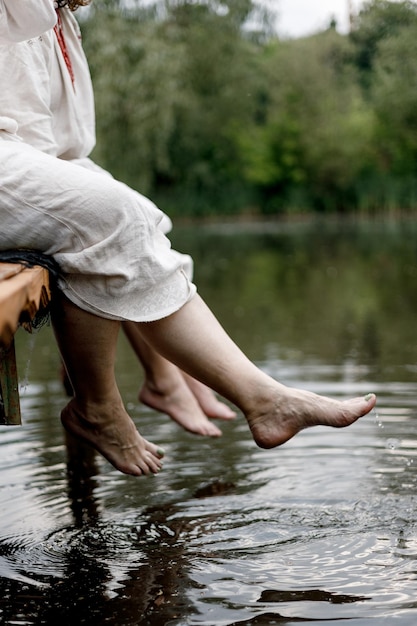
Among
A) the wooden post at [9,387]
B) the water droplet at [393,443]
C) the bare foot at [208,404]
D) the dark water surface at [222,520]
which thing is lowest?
the water droplet at [393,443]

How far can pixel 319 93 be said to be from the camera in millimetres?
33031

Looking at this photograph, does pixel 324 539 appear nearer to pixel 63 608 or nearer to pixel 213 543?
pixel 213 543

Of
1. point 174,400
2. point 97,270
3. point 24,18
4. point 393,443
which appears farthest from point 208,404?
point 24,18

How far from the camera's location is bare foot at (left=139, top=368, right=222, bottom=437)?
9.61 feet

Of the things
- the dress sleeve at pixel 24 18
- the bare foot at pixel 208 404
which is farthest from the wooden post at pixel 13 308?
the bare foot at pixel 208 404

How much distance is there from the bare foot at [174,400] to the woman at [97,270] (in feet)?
1.78

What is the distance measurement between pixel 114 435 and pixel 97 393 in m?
0.15

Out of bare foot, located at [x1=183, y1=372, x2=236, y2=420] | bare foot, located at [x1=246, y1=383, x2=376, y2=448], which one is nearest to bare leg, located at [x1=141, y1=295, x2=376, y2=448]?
bare foot, located at [x1=246, y1=383, x2=376, y2=448]

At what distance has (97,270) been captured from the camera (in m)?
1.98

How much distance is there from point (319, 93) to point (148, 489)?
103 feet

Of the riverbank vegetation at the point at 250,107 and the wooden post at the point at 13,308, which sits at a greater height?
the riverbank vegetation at the point at 250,107

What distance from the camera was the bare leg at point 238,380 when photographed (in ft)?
6.87

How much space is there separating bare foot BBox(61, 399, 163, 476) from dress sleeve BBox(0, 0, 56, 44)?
33.7 inches

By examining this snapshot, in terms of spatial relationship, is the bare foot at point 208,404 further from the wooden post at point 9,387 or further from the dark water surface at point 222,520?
the wooden post at point 9,387
